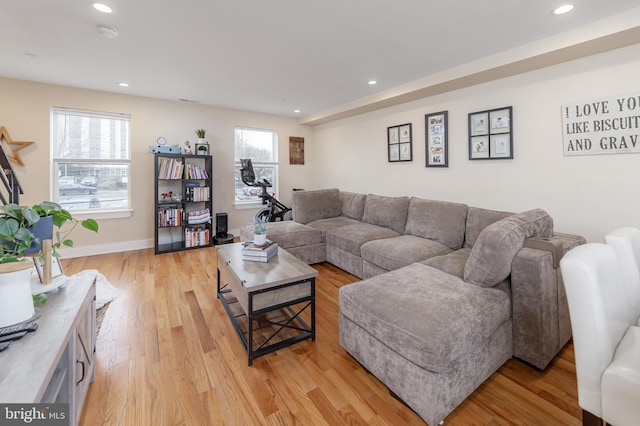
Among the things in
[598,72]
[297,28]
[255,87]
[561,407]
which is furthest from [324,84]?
[561,407]

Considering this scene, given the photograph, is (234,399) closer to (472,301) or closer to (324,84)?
(472,301)

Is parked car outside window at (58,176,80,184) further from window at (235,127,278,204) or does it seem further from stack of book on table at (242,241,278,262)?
stack of book on table at (242,241,278,262)

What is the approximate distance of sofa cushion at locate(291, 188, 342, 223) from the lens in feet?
13.9

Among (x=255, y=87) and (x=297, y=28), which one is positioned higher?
Result: (x=255, y=87)

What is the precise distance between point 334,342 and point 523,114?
9.40 ft

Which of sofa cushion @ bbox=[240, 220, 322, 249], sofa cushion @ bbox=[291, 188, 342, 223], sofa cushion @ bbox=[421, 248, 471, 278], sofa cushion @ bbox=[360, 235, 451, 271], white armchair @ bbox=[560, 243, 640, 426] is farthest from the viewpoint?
sofa cushion @ bbox=[291, 188, 342, 223]

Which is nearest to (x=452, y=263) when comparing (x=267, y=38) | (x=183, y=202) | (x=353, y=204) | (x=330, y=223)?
(x=330, y=223)

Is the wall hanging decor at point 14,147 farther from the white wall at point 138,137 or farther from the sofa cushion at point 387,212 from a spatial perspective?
the sofa cushion at point 387,212

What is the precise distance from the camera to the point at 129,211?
4.37 m

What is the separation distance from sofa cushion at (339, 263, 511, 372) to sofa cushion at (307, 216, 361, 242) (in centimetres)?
196

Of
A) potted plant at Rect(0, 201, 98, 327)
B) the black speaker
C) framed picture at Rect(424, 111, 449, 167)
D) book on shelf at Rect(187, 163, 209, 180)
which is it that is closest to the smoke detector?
potted plant at Rect(0, 201, 98, 327)

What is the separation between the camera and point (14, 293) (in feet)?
3.10

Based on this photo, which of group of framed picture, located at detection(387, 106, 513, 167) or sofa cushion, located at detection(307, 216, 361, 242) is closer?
group of framed picture, located at detection(387, 106, 513, 167)

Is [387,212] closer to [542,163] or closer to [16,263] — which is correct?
[542,163]
